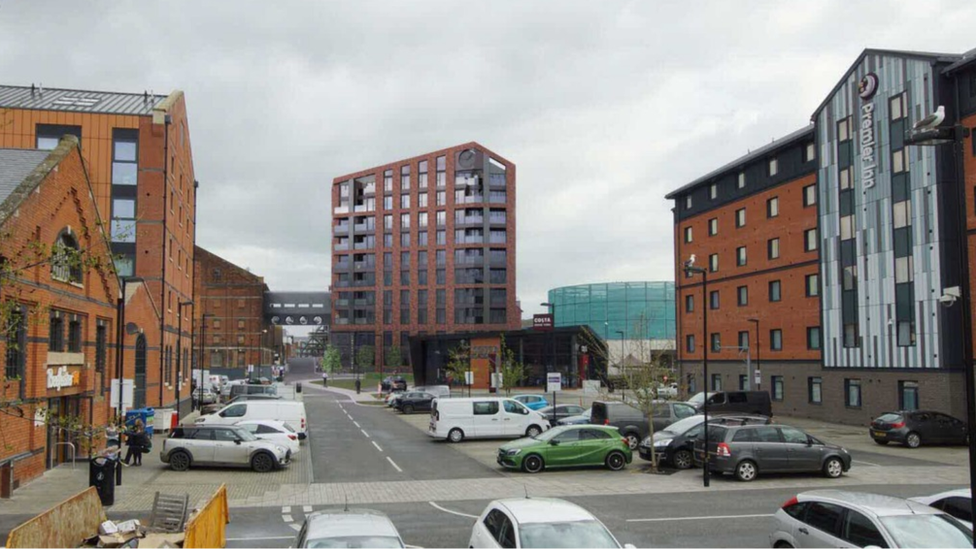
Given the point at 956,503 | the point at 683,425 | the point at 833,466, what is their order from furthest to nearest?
the point at 683,425 → the point at 833,466 → the point at 956,503

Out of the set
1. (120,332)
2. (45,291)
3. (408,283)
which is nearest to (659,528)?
(45,291)

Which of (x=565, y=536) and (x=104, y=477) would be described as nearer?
(x=565, y=536)

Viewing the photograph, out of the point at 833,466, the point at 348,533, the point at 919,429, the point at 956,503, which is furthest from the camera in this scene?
the point at 919,429

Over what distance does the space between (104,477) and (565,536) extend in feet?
43.3

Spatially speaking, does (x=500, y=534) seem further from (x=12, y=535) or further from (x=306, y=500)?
(x=306, y=500)

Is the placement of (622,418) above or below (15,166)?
below

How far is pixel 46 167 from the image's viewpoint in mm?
22016

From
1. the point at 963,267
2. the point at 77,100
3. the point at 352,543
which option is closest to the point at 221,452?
the point at 352,543

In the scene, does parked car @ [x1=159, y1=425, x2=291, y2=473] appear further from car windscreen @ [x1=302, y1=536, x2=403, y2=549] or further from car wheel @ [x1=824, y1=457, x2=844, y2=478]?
car windscreen @ [x1=302, y1=536, x2=403, y2=549]

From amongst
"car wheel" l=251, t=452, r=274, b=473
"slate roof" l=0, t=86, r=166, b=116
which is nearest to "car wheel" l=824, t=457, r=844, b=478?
"car wheel" l=251, t=452, r=274, b=473

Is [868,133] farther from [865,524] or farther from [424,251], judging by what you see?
[424,251]

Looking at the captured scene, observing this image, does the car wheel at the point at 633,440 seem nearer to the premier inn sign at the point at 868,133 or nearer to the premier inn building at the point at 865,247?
the premier inn building at the point at 865,247

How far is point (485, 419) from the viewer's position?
114ft

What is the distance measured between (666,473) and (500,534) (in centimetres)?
1515
